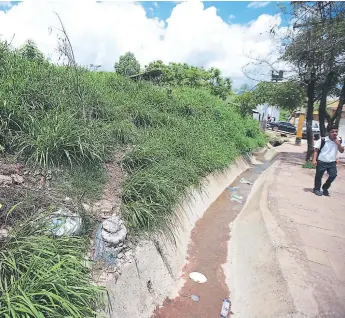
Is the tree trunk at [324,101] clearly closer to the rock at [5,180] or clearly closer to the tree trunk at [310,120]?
the tree trunk at [310,120]

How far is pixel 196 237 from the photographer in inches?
208

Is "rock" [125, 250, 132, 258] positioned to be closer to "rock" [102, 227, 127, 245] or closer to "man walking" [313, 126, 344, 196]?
"rock" [102, 227, 127, 245]

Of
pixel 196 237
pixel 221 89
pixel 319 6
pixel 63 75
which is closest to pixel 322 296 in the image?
pixel 196 237

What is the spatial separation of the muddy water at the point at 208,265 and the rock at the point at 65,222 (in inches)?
58.8

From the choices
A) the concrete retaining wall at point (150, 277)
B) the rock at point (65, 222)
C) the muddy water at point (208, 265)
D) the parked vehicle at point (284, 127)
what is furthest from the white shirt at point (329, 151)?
the parked vehicle at point (284, 127)

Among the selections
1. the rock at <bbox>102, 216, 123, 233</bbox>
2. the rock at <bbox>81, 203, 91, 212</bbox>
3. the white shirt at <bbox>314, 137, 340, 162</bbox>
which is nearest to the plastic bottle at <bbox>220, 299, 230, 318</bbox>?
the rock at <bbox>102, 216, 123, 233</bbox>

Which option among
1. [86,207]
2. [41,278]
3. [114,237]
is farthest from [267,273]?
[41,278]

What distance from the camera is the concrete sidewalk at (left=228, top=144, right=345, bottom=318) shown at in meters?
3.15

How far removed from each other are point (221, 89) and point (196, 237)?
1327cm

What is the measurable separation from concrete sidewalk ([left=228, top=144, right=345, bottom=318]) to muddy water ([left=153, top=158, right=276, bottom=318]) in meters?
0.21

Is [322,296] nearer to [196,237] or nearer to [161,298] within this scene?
[161,298]

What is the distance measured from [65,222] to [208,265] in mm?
2563

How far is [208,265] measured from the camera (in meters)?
4.46

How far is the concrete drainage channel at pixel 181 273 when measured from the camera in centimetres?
321
